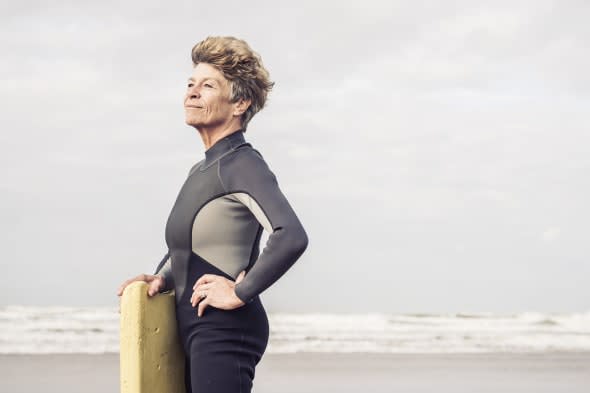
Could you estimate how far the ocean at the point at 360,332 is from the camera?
12477mm

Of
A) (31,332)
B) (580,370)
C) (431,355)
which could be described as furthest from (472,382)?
(31,332)

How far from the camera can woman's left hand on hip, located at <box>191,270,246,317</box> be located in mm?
2377

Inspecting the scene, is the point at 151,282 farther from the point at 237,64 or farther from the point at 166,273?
the point at 237,64

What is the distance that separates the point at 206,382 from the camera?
7.90 feet

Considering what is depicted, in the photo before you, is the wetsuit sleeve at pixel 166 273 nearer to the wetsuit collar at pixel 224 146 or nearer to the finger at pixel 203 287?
the finger at pixel 203 287

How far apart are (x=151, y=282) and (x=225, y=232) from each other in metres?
0.28

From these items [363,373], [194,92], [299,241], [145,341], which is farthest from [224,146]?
[363,373]

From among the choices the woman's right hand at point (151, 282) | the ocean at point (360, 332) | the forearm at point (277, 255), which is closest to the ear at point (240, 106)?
the forearm at point (277, 255)

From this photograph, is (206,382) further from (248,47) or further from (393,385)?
(393,385)

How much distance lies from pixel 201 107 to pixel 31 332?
1228cm

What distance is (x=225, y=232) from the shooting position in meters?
2.45

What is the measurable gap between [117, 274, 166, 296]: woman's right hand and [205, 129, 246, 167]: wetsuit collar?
38 centimetres

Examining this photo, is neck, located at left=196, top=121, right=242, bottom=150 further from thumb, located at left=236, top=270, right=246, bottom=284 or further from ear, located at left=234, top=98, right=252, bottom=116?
thumb, located at left=236, top=270, right=246, bottom=284

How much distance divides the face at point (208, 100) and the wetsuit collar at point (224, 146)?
0.16 ft
